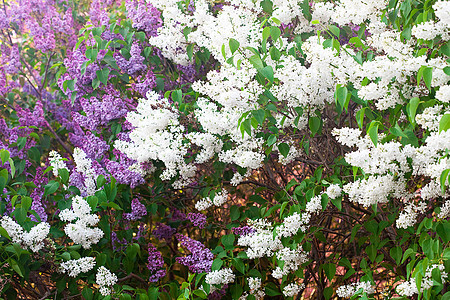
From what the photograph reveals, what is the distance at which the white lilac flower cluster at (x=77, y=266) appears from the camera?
108 inches

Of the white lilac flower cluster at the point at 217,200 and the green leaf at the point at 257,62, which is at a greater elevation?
the green leaf at the point at 257,62

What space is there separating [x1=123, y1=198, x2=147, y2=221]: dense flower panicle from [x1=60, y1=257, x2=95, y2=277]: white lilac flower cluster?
0.42 metres

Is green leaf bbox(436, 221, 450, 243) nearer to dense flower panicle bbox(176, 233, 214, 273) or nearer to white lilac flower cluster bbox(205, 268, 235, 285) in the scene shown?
white lilac flower cluster bbox(205, 268, 235, 285)

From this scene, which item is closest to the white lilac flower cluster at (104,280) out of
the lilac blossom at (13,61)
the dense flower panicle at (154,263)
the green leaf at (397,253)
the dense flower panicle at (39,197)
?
the dense flower panicle at (154,263)

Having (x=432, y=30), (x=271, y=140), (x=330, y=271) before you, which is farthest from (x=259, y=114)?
(x=330, y=271)

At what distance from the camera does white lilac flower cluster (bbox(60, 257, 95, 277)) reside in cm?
274

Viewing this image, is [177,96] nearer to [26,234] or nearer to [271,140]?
[271,140]

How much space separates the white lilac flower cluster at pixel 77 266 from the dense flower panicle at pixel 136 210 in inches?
16.5

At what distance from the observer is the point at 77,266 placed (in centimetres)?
275

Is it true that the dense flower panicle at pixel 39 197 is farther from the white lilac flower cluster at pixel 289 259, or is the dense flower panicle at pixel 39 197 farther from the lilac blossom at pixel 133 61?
the white lilac flower cluster at pixel 289 259

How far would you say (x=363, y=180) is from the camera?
7.43 feet

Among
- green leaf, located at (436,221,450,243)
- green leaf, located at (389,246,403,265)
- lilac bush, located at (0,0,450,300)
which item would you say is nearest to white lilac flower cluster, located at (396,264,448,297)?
lilac bush, located at (0,0,450,300)

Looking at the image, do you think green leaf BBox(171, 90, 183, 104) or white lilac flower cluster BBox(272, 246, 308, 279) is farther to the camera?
green leaf BBox(171, 90, 183, 104)

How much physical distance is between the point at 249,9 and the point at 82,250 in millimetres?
1749
